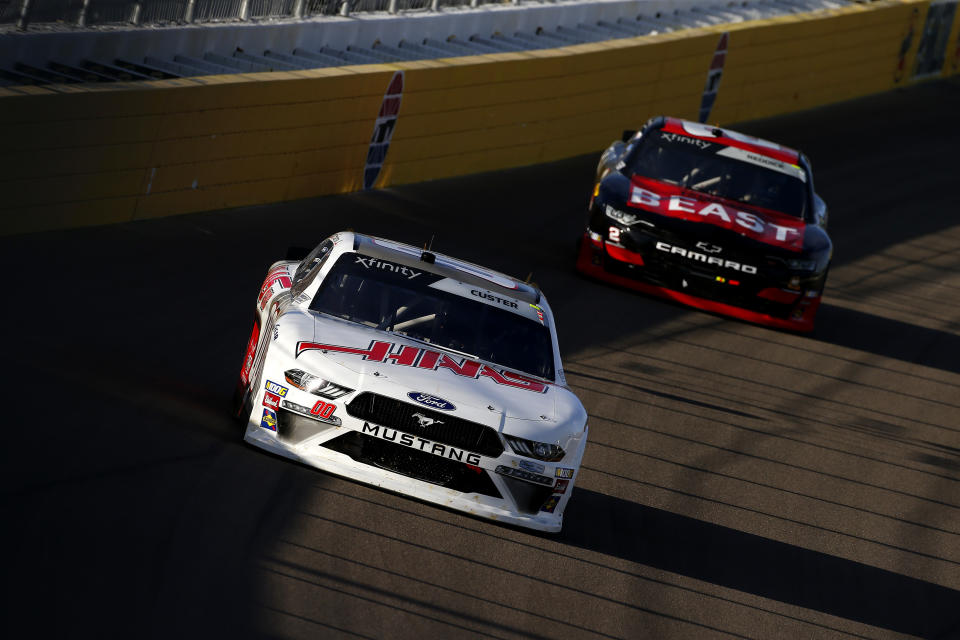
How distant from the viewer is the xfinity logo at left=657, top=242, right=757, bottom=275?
48.0 ft

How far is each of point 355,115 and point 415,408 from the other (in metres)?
9.68

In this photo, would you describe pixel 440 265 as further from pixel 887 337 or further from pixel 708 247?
pixel 887 337

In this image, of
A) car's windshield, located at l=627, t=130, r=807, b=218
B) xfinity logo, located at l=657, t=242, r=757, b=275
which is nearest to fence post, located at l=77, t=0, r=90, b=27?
car's windshield, located at l=627, t=130, r=807, b=218

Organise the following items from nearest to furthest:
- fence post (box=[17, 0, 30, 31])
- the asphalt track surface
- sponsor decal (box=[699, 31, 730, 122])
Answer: the asphalt track surface → fence post (box=[17, 0, 30, 31]) → sponsor decal (box=[699, 31, 730, 122])

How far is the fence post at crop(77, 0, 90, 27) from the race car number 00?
32.6ft

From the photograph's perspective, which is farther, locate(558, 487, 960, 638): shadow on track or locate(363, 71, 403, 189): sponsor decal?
locate(363, 71, 403, 189): sponsor decal

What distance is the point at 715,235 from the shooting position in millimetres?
14570

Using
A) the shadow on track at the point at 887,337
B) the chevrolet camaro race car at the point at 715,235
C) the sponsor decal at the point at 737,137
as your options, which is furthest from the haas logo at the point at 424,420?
the sponsor decal at the point at 737,137

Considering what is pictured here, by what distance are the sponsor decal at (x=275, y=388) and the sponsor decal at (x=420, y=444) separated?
50cm

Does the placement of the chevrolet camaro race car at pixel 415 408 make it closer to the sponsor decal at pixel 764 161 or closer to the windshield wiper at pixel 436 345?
the windshield wiper at pixel 436 345

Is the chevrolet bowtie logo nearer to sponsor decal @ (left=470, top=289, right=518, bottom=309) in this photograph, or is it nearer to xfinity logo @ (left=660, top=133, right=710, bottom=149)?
xfinity logo @ (left=660, top=133, right=710, bottom=149)

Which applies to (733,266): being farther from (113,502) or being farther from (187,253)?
(113,502)

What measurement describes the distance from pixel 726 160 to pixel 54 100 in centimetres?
700

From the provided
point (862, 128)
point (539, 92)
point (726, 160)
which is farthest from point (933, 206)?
point (726, 160)
